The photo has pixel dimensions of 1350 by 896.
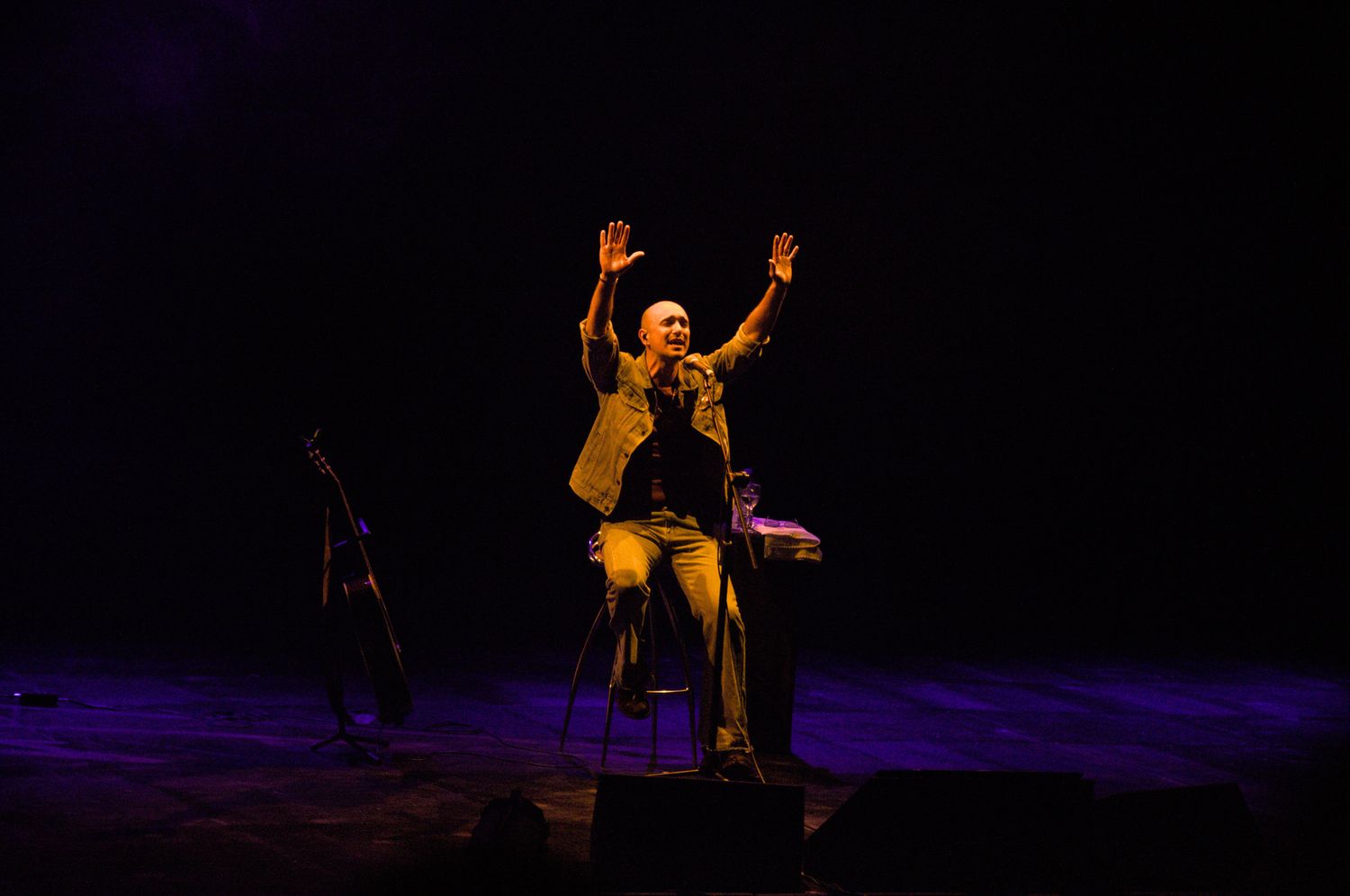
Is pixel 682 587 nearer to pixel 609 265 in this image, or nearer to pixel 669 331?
pixel 669 331

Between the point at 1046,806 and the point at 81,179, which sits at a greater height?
the point at 81,179

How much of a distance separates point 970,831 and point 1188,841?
23.5 inches

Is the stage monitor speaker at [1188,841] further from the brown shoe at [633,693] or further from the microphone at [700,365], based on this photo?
the microphone at [700,365]

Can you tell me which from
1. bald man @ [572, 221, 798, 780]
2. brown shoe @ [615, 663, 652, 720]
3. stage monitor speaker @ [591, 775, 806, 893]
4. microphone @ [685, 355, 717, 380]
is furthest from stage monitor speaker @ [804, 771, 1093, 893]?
microphone @ [685, 355, 717, 380]

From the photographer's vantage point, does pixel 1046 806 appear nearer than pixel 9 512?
Yes

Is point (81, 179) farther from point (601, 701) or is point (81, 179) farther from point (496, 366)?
point (601, 701)

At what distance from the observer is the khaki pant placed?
168 inches

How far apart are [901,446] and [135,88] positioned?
5685 millimetres

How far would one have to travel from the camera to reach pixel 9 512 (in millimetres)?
7820

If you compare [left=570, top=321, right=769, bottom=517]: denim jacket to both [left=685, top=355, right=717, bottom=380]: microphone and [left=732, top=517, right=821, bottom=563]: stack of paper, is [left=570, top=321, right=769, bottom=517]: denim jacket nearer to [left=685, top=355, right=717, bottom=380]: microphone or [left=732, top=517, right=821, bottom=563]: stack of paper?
[left=685, top=355, right=717, bottom=380]: microphone

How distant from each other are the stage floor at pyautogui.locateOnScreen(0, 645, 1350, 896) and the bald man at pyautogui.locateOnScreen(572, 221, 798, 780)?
42cm

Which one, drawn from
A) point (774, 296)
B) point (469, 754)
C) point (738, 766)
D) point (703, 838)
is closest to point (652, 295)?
point (774, 296)

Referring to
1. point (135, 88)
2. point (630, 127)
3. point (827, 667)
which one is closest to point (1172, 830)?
point (827, 667)

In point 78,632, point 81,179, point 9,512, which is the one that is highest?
point 81,179
